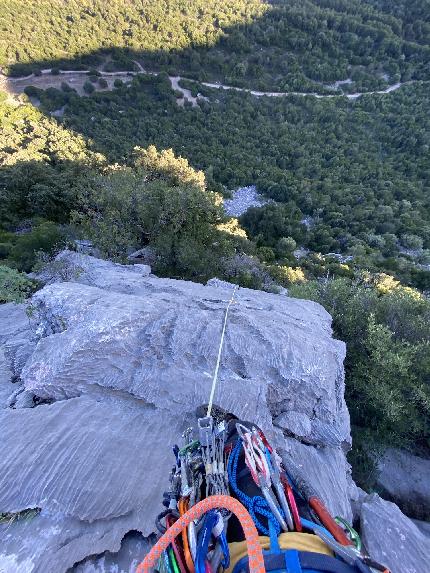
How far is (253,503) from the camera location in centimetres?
270

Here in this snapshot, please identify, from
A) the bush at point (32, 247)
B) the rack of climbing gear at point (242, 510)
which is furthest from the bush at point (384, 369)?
the bush at point (32, 247)

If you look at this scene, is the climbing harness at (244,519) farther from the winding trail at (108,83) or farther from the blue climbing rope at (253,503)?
the winding trail at (108,83)

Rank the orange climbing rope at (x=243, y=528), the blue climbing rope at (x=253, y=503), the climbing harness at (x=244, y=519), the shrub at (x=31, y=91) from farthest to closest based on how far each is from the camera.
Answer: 1. the shrub at (x=31, y=91)
2. the blue climbing rope at (x=253, y=503)
3. the climbing harness at (x=244, y=519)
4. the orange climbing rope at (x=243, y=528)

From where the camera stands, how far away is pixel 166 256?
1430 centimetres

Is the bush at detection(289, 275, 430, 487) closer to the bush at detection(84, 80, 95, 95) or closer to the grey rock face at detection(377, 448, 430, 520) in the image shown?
the grey rock face at detection(377, 448, 430, 520)

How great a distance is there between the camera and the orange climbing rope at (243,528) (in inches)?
75.4

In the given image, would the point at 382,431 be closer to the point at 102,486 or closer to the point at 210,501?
the point at 102,486

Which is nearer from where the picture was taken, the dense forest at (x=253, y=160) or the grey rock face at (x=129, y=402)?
the grey rock face at (x=129, y=402)

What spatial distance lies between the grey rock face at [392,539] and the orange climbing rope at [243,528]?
11.6 feet

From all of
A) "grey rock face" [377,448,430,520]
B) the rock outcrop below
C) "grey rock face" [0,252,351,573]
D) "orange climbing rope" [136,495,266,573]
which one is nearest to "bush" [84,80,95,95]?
the rock outcrop below

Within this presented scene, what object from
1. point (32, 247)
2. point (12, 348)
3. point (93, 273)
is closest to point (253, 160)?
point (32, 247)

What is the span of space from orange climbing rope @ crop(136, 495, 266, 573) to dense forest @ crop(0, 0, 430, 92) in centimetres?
7201

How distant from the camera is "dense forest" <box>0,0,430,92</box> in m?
64.7

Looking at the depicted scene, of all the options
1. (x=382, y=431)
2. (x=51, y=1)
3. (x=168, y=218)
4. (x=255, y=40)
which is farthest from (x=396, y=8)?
(x=382, y=431)
